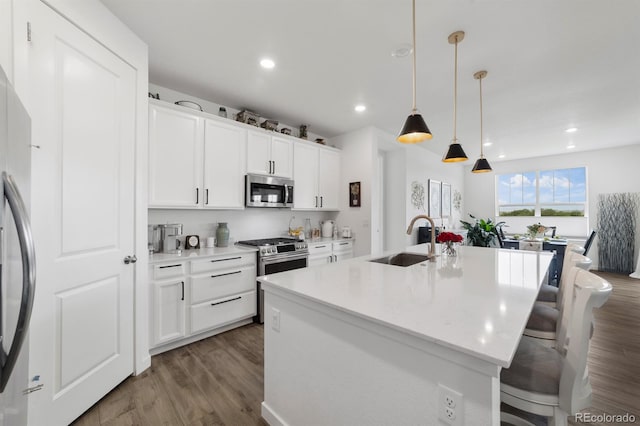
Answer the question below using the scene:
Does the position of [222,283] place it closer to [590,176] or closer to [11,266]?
[11,266]

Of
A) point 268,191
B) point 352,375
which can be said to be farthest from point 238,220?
point 352,375

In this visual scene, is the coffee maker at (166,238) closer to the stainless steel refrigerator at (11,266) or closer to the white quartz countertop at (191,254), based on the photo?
the white quartz countertop at (191,254)

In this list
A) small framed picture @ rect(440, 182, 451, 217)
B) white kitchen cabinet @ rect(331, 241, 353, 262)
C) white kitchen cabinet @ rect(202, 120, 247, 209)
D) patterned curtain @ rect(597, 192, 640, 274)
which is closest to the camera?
white kitchen cabinet @ rect(202, 120, 247, 209)

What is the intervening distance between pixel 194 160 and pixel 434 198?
5311mm

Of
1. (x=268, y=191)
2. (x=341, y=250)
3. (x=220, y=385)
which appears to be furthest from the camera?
(x=341, y=250)

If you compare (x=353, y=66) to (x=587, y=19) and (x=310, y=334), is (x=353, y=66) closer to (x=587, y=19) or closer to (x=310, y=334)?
(x=587, y=19)

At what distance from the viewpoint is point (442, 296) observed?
4.19 feet

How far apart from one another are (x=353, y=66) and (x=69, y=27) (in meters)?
2.12

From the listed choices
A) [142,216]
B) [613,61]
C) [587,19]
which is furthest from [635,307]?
[142,216]

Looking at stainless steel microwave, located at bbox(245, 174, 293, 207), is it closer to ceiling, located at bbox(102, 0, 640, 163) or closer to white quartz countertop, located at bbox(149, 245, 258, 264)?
white quartz countertop, located at bbox(149, 245, 258, 264)

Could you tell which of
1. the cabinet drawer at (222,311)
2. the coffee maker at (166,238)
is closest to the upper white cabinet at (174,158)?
the coffee maker at (166,238)

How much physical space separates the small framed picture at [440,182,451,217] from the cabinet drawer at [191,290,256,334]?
5.34 meters

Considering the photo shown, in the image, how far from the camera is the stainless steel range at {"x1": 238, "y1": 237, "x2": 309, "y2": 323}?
307cm

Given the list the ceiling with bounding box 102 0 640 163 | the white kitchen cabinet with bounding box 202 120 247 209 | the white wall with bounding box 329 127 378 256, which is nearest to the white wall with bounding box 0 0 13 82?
the ceiling with bounding box 102 0 640 163
